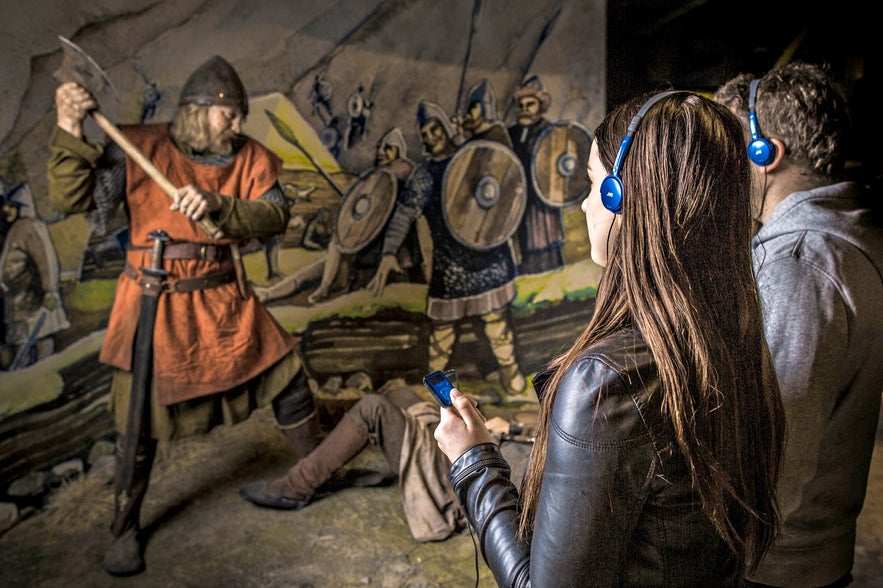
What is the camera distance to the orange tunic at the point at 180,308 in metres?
2.78

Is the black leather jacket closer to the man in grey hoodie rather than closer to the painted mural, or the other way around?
the man in grey hoodie

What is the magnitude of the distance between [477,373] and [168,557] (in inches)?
104

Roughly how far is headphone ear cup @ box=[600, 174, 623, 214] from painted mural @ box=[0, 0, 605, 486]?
2.92 metres

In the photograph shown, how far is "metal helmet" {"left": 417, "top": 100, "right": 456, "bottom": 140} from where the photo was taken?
15.1ft

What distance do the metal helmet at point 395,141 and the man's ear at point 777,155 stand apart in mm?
3258

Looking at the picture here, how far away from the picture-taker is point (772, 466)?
1.10m

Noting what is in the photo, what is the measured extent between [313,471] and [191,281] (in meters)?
1.05

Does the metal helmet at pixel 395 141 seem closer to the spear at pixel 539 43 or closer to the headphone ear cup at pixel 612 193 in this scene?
the spear at pixel 539 43

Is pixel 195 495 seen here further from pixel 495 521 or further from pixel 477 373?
pixel 495 521

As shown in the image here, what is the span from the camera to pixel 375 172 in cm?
460

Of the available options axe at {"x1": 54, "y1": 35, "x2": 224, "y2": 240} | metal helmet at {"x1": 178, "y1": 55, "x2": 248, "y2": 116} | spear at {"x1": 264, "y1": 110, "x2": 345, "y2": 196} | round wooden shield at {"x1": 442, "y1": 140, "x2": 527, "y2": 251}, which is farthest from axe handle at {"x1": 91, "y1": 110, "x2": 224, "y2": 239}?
round wooden shield at {"x1": 442, "y1": 140, "x2": 527, "y2": 251}

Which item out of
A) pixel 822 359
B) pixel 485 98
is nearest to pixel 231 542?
pixel 822 359

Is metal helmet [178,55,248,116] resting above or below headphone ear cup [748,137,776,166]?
above

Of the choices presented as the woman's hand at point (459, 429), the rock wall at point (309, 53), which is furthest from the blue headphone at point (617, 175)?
the rock wall at point (309, 53)
